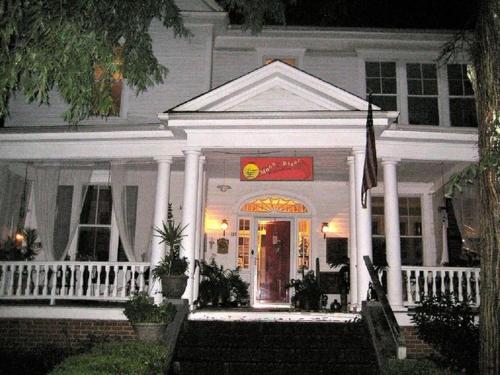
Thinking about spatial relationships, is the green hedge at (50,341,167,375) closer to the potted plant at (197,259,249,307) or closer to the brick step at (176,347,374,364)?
the brick step at (176,347,374,364)

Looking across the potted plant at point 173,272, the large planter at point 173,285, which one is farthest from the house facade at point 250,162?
the large planter at point 173,285

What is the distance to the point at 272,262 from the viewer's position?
39.9 ft

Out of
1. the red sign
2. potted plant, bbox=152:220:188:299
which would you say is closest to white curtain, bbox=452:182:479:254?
the red sign

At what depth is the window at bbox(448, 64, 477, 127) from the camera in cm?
1162

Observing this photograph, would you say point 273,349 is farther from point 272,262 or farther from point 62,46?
point 62,46

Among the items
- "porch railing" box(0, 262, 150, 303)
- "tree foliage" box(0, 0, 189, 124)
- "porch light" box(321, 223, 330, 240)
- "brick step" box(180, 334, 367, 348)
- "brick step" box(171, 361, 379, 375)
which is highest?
"tree foliage" box(0, 0, 189, 124)

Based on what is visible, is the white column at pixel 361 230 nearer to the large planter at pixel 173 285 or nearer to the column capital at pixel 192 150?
the column capital at pixel 192 150

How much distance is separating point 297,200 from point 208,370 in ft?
20.9

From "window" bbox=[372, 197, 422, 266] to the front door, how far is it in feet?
8.06

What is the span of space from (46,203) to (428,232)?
9.72 m

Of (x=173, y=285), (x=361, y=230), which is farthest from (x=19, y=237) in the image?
(x=361, y=230)

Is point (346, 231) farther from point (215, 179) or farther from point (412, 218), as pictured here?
point (215, 179)

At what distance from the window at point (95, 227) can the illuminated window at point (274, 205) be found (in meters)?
3.71

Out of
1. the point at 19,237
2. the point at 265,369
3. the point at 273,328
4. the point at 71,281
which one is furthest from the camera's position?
the point at 19,237
